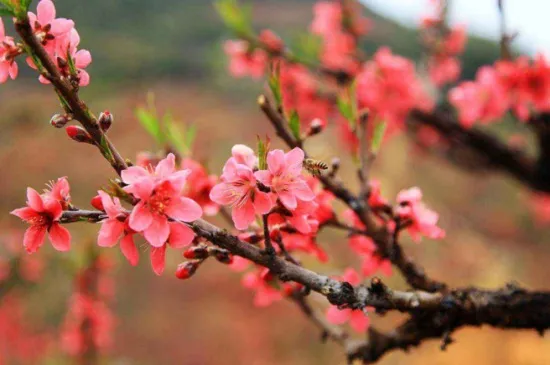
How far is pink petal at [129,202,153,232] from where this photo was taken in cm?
65

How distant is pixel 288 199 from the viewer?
72 centimetres

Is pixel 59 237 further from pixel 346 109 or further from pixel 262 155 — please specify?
pixel 346 109

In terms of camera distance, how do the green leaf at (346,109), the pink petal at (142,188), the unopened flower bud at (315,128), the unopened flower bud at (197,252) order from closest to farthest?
the pink petal at (142,188) → the unopened flower bud at (197,252) → the unopened flower bud at (315,128) → the green leaf at (346,109)

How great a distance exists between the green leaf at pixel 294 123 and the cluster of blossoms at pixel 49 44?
13.9 inches

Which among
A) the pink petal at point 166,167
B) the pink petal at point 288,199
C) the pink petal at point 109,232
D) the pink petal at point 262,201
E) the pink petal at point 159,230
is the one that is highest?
the pink petal at point 288,199

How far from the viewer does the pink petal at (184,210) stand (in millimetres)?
683

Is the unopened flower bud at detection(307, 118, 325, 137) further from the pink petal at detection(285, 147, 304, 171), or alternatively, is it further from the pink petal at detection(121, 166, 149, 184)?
the pink petal at detection(121, 166, 149, 184)

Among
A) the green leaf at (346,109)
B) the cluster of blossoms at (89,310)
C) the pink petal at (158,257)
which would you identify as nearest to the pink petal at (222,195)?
the pink petal at (158,257)

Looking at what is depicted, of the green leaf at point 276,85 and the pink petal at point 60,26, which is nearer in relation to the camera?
the pink petal at point 60,26

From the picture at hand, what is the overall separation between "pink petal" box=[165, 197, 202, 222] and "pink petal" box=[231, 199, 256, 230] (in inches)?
2.3

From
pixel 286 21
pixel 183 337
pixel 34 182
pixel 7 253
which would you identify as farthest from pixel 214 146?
pixel 286 21

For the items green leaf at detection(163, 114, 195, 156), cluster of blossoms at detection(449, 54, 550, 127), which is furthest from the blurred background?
cluster of blossoms at detection(449, 54, 550, 127)

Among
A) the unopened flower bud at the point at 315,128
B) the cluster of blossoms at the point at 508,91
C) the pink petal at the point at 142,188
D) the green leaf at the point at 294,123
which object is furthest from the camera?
the cluster of blossoms at the point at 508,91

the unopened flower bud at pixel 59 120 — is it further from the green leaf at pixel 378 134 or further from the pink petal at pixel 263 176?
the green leaf at pixel 378 134
